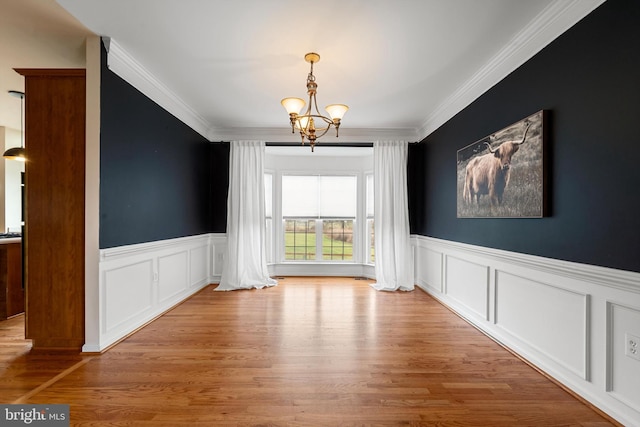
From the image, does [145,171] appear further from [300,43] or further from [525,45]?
[525,45]

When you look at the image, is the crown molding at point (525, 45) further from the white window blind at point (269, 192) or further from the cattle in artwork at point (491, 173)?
the white window blind at point (269, 192)

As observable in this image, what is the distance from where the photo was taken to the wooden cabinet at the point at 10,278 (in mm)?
3416

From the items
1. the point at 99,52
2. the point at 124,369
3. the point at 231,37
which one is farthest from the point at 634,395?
the point at 99,52

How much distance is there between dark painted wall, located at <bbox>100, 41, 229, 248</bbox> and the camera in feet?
9.30

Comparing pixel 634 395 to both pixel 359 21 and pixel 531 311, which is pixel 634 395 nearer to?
pixel 531 311

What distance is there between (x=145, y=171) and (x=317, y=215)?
3.52 metres

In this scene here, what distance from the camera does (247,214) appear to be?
5.40m

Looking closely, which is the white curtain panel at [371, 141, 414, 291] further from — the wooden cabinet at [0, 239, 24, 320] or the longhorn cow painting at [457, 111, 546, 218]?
the wooden cabinet at [0, 239, 24, 320]

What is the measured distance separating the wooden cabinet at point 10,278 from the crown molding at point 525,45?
5.49 metres

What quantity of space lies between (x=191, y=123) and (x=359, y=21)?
324 centimetres

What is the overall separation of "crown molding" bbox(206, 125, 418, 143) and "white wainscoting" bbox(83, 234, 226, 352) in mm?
1881

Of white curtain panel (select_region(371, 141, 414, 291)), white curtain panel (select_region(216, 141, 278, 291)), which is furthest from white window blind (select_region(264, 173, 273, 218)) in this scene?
white curtain panel (select_region(371, 141, 414, 291))

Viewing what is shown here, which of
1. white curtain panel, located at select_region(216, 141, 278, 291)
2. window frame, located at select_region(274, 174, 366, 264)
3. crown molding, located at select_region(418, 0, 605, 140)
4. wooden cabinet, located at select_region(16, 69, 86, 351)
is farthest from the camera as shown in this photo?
window frame, located at select_region(274, 174, 366, 264)

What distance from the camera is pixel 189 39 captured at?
2.71m
